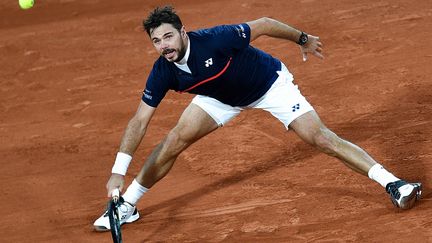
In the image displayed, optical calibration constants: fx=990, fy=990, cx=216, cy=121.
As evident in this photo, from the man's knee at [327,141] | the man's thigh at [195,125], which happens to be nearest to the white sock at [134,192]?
the man's thigh at [195,125]

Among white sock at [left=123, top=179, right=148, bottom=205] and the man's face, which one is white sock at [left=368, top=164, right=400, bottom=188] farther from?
white sock at [left=123, top=179, right=148, bottom=205]

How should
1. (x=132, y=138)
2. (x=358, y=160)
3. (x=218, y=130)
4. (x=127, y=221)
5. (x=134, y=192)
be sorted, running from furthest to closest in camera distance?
(x=218, y=130)
(x=127, y=221)
(x=134, y=192)
(x=358, y=160)
(x=132, y=138)

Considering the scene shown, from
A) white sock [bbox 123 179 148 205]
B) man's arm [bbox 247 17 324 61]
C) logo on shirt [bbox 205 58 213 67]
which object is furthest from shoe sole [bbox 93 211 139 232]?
man's arm [bbox 247 17 324 61]

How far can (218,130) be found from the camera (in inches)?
442

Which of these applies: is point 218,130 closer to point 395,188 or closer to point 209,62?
point 209,62

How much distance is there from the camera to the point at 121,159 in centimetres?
830

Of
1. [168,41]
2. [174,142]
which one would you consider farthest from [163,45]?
[174,142]

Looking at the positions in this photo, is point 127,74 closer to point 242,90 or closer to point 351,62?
point 351,62

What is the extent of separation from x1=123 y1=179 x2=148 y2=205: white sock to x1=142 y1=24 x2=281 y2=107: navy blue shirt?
3.28 feet

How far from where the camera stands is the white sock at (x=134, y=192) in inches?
364

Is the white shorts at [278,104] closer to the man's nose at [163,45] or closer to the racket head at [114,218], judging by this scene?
the man's nose at [163,45]

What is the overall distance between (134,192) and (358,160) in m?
2.14

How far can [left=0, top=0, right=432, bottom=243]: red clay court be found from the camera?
915 cm

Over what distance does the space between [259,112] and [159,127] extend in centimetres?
119
